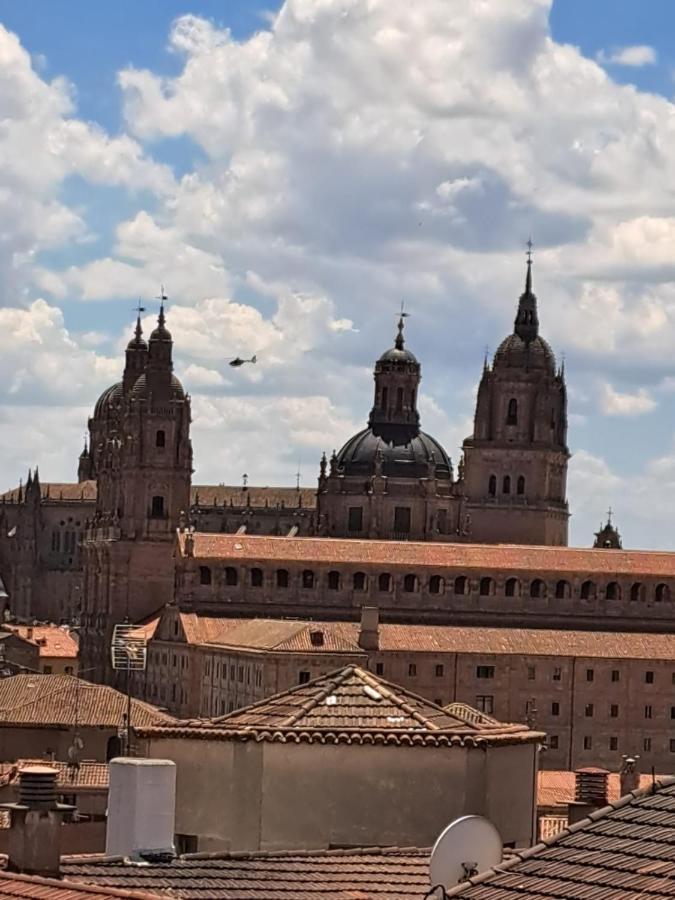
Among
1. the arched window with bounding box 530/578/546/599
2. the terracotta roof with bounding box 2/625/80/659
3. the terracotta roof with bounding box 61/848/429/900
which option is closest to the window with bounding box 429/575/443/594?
the arched window with bounding box 530/578/546/599

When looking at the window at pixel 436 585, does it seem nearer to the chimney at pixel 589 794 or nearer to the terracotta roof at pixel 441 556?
the terracotta roof at pixel 441 556

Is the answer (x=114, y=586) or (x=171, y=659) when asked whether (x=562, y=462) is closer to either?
(x=114, y=586)

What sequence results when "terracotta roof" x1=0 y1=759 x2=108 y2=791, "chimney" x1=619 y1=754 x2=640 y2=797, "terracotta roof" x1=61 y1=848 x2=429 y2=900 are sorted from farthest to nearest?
1. "chimney" x1=619 y1=754 x2=640 y2=797
2. "terracotta roof" x1=0 y1=759 x2=108 y2=791
3. "terracotta roof" x1=61 y1=848 x2=429 y2=900

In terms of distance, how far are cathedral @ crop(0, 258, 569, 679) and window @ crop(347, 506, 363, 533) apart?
0.06 metres

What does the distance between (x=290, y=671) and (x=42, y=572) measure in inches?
3633

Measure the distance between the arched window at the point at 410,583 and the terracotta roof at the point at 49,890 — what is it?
4060 inches

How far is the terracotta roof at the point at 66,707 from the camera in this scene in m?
75.2

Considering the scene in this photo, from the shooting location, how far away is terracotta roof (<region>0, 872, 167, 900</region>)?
58.4ft

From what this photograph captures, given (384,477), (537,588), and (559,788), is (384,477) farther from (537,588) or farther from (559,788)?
(559,788)

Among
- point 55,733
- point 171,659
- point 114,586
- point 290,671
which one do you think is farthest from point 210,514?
point 55,733

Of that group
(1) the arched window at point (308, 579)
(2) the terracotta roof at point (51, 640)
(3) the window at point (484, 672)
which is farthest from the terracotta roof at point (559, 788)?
(2) the terracotta roof at point (51, 640)

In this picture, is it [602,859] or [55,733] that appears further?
[55,733]

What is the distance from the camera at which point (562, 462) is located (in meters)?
164

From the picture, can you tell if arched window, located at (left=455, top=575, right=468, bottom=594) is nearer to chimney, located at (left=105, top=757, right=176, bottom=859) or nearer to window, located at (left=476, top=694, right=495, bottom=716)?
window, located at (left=476, top=694, right=495, bottom=716)
